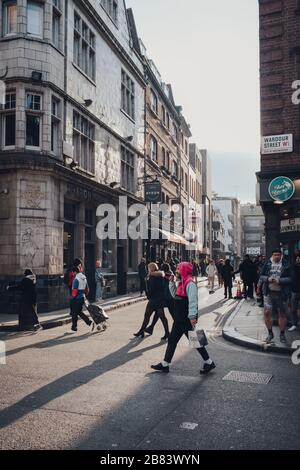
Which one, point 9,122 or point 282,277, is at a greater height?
point 9,122

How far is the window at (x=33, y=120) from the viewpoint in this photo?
15.5 meters

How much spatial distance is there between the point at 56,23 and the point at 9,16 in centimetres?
180

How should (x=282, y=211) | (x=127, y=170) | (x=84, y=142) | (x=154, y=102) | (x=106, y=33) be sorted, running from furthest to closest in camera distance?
1. (x=154, y=102)
2. (x=127, y=170)
3. (x=106, y=33)
4. (x=84, y=142)
5. (x=282, y=211)

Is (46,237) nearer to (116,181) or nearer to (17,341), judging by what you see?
(17,341)

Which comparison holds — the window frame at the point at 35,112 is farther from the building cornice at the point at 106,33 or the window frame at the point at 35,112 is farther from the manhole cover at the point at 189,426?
the manhole cover at the point at 189,426

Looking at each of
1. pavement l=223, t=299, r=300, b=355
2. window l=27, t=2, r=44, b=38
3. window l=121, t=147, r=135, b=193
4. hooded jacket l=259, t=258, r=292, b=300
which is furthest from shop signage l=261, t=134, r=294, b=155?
window l=121, t=147, r=135, b=193

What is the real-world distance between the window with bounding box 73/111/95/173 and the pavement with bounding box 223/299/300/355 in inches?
361

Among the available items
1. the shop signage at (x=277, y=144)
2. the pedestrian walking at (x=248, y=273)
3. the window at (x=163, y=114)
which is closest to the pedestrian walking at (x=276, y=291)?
the shop signage at (x=277, y=144)

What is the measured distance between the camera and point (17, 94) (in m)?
15.2

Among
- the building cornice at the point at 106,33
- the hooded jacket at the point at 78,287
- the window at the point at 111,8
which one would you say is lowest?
the hooded jacket at the point at 78,287

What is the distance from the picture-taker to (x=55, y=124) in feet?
54.6

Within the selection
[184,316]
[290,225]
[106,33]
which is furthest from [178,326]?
[106,33]

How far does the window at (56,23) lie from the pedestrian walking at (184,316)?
40.6 feet

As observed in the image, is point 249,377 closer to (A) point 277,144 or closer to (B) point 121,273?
(A) point 277,144
